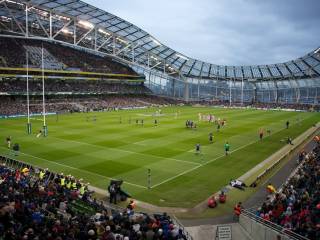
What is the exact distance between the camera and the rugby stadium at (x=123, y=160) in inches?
508

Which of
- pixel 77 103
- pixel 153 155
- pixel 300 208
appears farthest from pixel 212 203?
pixel 77 103

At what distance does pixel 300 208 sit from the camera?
13.9m

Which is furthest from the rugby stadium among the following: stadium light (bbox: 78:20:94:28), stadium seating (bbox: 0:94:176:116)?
stadium light (bbox: 78:20:94:28)

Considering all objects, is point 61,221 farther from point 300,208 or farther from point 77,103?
point 77,103

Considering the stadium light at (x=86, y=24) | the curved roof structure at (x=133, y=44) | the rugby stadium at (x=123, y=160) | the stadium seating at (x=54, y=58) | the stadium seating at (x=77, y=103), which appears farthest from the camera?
the stadium light at (x=86, y=24)

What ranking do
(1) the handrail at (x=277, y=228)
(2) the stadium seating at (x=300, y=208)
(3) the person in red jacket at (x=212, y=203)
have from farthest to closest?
→ 1. (3) the person in red jacket at (x=212, y=203)
2. (2) the stadium seating at (x=300, y=208)
3. (1) the handrail at (x=277, y=228)

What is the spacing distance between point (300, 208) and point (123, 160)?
56.9 ft

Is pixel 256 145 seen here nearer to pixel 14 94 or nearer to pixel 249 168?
pixel 249 168

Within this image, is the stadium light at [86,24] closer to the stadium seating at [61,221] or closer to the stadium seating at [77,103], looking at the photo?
the stadium seating at [77,103]

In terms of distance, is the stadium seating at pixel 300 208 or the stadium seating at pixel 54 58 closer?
the stadium seating at pixel 300 208

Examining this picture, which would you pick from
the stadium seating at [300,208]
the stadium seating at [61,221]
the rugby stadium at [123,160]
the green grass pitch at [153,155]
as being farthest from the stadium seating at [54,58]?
the stadium seating at [300,208]

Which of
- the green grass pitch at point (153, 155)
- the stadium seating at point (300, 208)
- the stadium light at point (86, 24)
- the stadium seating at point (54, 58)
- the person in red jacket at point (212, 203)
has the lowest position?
the person in red jacket at point (212, 203)

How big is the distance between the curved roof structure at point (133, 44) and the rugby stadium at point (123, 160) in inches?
16.3

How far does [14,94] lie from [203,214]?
64.1m
